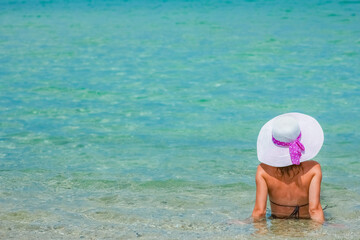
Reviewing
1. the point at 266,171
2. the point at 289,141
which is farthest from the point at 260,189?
the point at 289,141

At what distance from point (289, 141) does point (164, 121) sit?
4.85 meters

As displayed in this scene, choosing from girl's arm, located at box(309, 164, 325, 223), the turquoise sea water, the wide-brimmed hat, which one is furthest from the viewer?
the turquoise sea water

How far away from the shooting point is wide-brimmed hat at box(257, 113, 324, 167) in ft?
11.8

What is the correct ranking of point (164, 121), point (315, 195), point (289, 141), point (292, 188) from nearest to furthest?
point (289, 141) < point (315, 195) < point (292, 188) < point (164, 121)

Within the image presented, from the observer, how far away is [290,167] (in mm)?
3818

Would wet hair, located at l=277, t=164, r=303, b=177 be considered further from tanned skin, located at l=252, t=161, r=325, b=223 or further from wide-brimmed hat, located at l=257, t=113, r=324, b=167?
wide-brimmed hat, located at l=257, t=113, r=324, b=167

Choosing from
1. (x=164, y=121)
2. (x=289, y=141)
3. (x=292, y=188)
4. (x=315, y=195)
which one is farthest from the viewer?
(x=164, y=121)

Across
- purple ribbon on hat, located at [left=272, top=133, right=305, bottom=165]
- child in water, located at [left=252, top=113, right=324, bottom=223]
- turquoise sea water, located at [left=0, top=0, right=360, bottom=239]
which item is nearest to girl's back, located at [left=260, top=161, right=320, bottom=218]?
child in water, located at [left=252, top=113, right=324, bottom=223]

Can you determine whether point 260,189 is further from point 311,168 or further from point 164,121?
point 164,121

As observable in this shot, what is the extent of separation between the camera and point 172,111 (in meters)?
8.95

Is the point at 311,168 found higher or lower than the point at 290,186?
higher

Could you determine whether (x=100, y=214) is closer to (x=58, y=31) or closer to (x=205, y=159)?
(x=205, y=159)

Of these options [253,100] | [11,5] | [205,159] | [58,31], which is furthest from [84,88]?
[11,5]

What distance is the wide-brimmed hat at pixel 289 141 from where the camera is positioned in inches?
141
